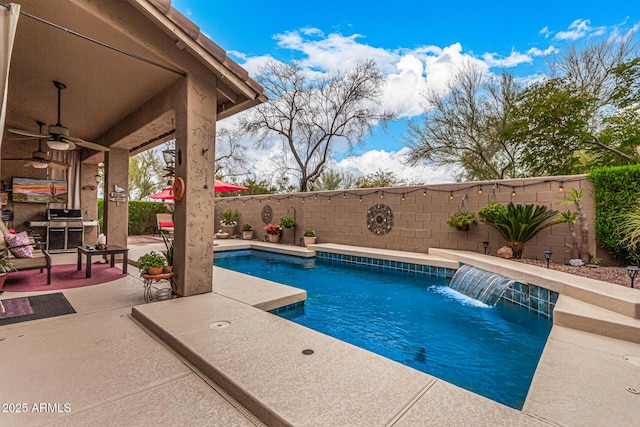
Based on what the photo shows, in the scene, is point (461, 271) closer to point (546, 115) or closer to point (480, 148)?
point (546, 115)

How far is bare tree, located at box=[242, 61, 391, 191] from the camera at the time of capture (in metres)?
16.2

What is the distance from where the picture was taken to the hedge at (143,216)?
563 inches

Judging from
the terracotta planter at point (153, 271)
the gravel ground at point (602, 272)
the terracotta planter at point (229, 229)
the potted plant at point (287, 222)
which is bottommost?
the gravel ground at point (602, 272)

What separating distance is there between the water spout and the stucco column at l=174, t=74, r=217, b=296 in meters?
4.27

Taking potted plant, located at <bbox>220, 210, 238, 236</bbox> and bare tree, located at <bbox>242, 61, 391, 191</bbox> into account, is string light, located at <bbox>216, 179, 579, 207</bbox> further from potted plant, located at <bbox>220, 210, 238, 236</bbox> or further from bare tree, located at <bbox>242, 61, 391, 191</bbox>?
bare tree, located at <bbox>242, 61, 391, 191</bbox>

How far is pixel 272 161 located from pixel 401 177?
783 cm

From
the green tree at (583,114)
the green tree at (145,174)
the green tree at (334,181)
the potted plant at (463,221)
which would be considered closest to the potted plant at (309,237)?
the potted plant at (463,221)

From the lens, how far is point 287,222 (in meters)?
11.1

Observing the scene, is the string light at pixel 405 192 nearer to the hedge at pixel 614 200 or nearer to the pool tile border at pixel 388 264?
the hedge at pixel 614 200

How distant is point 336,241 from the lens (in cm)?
1013

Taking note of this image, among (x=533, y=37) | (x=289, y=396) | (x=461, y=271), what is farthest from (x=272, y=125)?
(x=289, y=396)

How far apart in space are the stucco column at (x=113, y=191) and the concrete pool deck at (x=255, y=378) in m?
4.28

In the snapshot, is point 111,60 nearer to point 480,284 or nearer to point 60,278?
point 60,278

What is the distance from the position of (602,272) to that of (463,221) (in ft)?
8.83
